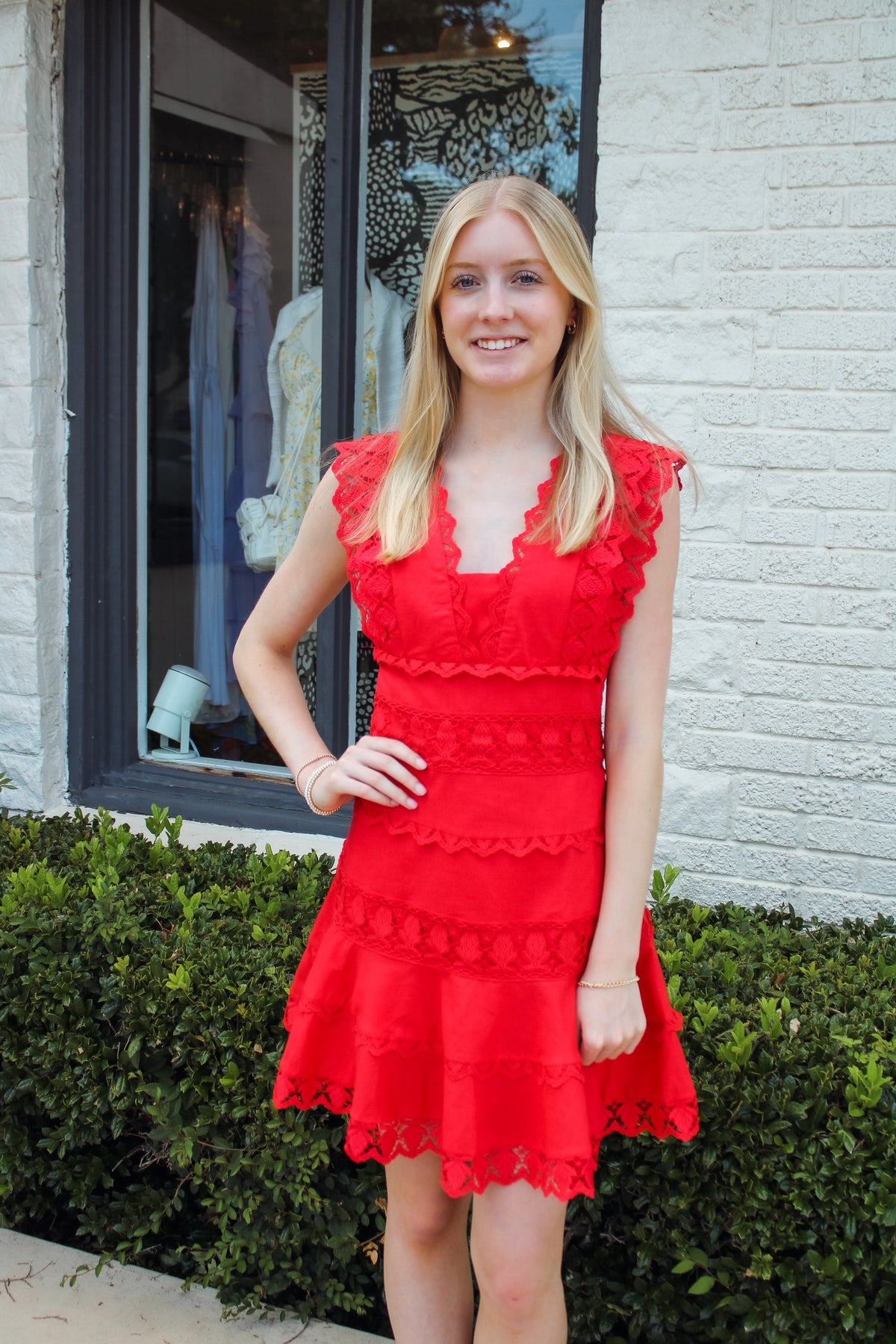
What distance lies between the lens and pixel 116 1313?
8.12 feet

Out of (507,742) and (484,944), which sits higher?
(507,742)

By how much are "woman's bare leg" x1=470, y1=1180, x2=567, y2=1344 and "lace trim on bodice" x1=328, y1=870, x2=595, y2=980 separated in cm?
30

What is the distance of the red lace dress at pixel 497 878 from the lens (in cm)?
155

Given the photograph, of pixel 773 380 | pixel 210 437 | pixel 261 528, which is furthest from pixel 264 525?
pixel 773 380

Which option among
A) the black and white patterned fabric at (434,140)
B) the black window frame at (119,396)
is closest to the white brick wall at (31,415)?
the black window frame at (119,396)

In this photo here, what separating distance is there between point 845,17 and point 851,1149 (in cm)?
260

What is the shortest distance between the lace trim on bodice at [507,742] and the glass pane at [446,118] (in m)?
2.29

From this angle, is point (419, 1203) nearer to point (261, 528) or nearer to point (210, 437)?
point (261, 528)

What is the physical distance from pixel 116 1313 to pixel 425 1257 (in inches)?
43.7

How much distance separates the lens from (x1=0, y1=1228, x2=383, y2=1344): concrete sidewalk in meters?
2.40

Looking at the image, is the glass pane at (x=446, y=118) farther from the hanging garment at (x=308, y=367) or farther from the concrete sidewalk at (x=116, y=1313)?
the concrete sidewalk at (x=116, y=1313)

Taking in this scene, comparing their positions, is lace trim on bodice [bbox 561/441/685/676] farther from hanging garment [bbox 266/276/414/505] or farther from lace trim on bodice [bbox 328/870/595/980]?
hanging garment [bbox 266/276/414/505]

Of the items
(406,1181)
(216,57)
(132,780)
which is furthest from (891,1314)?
(216,57)

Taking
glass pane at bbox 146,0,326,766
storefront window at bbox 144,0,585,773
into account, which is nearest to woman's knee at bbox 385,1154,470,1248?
storefront window at bbox 144,0,585,773
